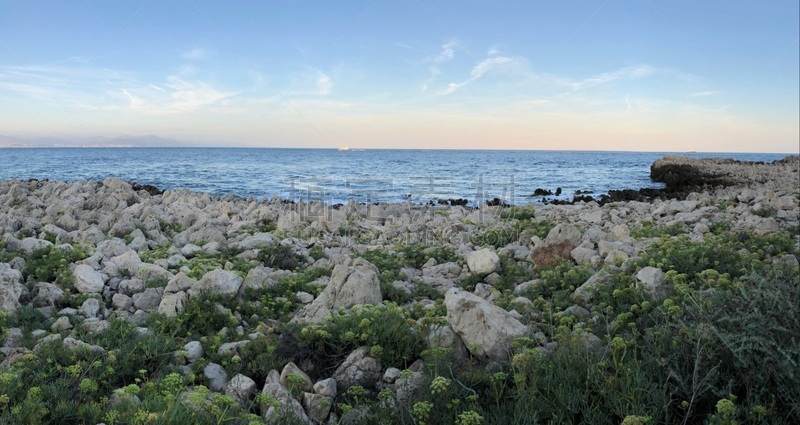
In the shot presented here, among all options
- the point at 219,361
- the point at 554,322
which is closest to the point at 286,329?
the point at 219,361

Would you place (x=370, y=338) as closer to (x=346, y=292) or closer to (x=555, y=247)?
(x=346, y=292)

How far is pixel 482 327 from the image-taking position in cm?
483

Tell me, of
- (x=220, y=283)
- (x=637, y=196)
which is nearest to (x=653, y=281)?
(x=220, y=283)

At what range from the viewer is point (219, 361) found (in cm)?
512

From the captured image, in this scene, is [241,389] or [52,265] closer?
[241,389]

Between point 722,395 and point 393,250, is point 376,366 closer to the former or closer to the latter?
point 722,395

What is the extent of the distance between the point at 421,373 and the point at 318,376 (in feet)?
3.37

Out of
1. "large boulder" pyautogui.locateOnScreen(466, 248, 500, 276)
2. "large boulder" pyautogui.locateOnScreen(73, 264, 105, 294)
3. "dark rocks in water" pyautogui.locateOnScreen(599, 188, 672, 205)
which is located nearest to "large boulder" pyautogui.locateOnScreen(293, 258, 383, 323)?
"large boulder" pyautogui.locateOnScreen(466, 248, 500, 276)

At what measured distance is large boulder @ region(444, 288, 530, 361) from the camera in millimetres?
4730

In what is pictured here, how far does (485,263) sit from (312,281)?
2.63 m

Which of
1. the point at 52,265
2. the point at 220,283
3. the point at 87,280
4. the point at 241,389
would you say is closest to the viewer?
the point at 241,389

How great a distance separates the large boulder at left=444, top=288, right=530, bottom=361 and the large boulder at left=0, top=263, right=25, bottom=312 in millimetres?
4799

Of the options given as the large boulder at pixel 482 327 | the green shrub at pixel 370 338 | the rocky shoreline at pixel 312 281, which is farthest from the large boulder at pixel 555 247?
the green shrub at pixel 370 338

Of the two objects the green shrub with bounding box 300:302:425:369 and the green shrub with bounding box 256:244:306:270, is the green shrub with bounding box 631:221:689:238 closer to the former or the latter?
the green shrub with bounding box 256:244:306:270
